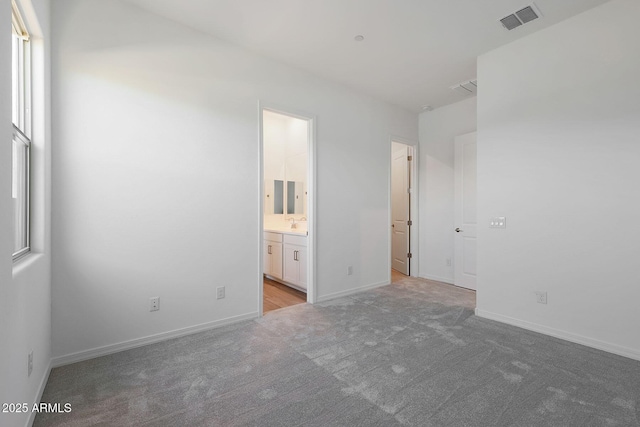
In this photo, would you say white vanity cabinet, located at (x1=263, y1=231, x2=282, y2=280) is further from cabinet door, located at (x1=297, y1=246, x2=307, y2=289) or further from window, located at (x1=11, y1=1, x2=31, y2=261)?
window, located at (x1=11, y1=1, x2=31, y2=261)

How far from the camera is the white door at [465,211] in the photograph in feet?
14.2

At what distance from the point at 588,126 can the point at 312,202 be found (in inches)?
109

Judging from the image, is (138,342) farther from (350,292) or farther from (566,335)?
(566,335)

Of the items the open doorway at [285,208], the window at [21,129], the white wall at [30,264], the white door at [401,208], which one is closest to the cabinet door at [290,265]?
the open doorway at [285,208]

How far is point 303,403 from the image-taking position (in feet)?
5.87

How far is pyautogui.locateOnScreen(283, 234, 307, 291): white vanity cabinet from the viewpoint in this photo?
4.04 metres

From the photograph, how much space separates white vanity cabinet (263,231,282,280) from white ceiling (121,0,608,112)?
2525mm

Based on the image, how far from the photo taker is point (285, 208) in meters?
5.49

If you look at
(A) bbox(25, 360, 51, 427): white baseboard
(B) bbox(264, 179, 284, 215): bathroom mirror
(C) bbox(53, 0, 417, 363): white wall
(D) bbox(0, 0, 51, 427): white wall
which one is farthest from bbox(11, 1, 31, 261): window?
(B) bbox(264, 179, 284, 215): bathroom mirror

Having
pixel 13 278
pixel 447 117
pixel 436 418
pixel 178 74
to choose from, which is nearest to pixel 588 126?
pixel 447 117

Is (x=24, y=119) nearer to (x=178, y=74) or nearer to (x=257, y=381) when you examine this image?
(x=178, y=74)

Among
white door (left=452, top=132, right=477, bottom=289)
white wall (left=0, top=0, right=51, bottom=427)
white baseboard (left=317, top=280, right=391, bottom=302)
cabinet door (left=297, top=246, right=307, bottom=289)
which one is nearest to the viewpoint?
white wall (left=0, top=0, right=51, bottom=427)

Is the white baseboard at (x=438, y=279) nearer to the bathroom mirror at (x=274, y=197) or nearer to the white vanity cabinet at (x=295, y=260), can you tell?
the white vanity cabinet at (x=295, y=260)

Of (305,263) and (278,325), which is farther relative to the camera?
(305,263)
